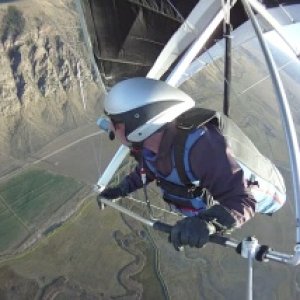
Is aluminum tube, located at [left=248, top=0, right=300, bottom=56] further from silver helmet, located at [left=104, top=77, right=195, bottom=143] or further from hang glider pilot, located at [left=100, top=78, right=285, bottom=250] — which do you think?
silver helmet, located at [left=104, top=77, right=195, bottom=143]

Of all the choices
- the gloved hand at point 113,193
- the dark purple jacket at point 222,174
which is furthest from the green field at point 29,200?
the dark purple jacket at point 222,174

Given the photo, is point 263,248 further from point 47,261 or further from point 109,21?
point 47,261

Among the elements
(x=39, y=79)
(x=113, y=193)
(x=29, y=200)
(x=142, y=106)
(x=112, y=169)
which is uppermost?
(x=142, y=106)

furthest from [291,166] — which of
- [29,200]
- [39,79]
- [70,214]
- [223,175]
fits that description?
[39,79]

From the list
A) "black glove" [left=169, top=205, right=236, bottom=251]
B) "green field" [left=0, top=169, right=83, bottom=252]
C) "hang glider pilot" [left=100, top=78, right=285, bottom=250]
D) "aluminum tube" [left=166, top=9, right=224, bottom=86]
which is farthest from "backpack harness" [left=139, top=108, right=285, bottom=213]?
"green field" [left=0, top=169, right=83, bottom=252]

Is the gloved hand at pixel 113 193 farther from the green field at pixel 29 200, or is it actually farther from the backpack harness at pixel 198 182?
the green field at pixel 29 200

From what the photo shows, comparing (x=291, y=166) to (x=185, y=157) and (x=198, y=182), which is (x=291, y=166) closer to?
(x=198, y=182)
